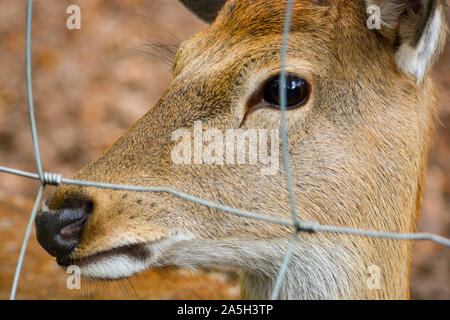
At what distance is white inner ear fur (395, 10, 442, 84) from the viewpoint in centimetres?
220

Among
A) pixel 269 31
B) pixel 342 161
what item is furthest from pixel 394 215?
pixel 269 31

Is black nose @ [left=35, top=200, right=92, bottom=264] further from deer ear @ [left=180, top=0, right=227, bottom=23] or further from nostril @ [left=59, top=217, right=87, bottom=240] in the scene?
deer ear @ [left=180, top=0, right=227, bottom=23]

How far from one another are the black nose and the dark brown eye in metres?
0.77

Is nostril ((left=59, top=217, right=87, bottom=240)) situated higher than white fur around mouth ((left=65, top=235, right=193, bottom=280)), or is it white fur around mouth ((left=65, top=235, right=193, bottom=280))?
nostril ((left=59, top=217, right=87, bottom=240))

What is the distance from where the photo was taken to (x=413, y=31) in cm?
223

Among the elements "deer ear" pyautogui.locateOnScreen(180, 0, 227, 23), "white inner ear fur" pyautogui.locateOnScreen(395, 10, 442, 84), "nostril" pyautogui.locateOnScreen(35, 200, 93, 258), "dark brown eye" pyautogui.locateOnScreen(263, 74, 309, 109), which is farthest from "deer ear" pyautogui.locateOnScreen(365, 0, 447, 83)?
"nostril" pyautogui.locateOnScreen(35, 200, 93, 258)

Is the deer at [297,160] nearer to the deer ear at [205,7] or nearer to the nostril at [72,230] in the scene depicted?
the nostril at [72,230]

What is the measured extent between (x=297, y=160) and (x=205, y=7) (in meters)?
1.30

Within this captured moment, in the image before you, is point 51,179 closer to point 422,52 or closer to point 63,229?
point 63,229

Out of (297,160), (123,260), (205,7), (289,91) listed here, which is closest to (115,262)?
(123,260)

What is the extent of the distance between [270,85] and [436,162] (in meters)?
3.77

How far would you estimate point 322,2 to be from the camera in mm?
2346

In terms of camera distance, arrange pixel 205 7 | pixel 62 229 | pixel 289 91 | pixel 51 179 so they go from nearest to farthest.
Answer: pixel 51 179 < pixel 62 229 < pixel 289 91 < pixel 205 7

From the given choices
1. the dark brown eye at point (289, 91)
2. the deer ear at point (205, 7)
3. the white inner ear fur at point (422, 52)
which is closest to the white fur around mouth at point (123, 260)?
the dark brown eye at point (289, 91)
